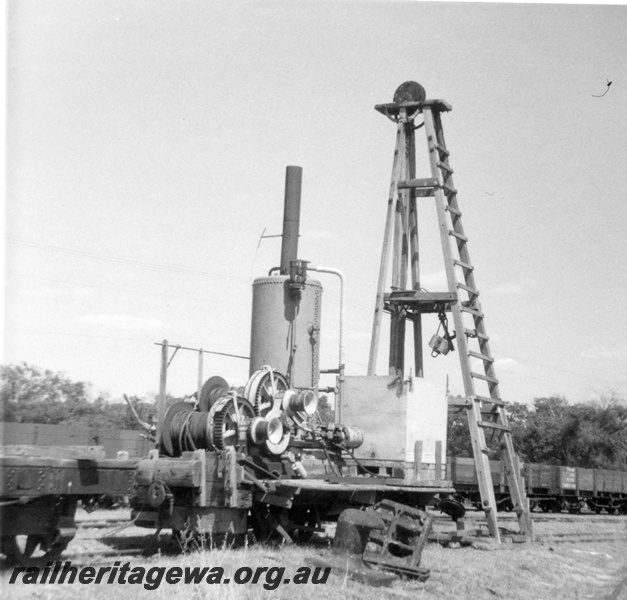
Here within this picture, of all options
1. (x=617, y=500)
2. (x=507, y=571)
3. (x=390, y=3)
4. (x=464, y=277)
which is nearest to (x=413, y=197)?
(x=464, y=277)

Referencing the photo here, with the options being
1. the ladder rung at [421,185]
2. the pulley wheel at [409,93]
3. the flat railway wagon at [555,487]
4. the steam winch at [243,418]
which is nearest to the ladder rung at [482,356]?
the ladder rung at [421,185]

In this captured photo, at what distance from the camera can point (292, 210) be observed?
14133mm

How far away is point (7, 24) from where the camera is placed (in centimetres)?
731

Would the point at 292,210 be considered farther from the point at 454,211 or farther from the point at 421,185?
the point at 454,211

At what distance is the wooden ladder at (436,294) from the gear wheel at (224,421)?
4.74 m

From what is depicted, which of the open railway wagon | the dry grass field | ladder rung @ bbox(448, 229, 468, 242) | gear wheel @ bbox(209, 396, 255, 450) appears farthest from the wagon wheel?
ladder rung @ bbox(448, 229, 468, 242)

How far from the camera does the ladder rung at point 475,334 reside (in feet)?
48.1

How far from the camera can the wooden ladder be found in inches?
565

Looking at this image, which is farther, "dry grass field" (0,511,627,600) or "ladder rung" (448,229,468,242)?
"ladder rung" (448,229,468,242)

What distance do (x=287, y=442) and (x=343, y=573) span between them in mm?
2643

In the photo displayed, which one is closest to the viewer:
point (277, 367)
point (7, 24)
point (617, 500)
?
point (7, 24)

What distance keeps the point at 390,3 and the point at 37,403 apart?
23586 millimetres

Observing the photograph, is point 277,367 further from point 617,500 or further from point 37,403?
point 617,500

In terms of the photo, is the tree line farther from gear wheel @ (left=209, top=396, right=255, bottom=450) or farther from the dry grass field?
gear wheel @ (left=209, top=396, right=255, bottom=450)
